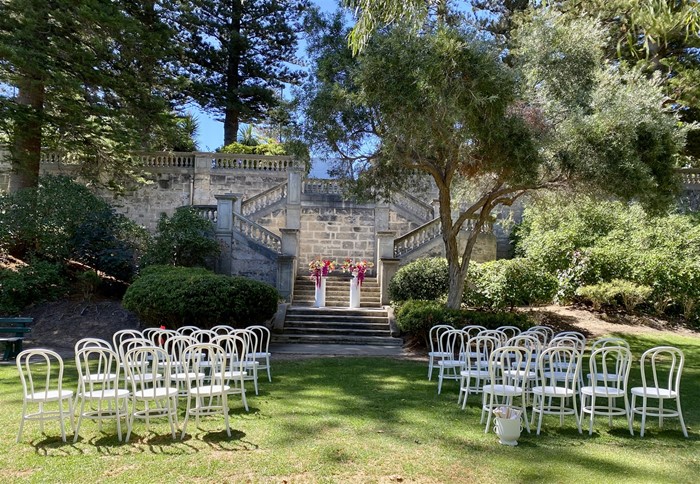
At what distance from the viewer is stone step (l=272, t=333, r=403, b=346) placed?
43.9 feet

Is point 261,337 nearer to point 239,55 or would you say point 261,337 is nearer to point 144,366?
point 144,366

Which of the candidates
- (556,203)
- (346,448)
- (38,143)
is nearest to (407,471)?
(346,448)

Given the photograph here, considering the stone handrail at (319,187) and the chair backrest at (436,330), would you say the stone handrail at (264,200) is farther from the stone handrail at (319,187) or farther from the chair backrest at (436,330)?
the chair backrest at (436,330)

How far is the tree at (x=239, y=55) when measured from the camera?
25.7m

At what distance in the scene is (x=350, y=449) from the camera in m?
5.22

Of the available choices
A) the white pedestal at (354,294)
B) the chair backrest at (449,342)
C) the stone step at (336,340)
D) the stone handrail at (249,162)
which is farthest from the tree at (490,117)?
the stone handrail at (249,162)

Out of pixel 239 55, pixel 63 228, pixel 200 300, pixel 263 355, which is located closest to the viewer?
pixel 263 355

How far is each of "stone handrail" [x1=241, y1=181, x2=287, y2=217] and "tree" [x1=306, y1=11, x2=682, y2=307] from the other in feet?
25.3

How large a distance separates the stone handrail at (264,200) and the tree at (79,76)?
372 centimetres

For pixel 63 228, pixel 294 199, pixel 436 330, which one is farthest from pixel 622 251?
pixel 63 228

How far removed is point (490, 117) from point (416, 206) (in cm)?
1077

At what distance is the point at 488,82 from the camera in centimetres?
1009

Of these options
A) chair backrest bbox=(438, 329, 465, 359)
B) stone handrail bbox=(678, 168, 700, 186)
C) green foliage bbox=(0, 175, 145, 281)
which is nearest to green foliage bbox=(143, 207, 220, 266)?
green foliage bbox=(0, 175, 145, 281)

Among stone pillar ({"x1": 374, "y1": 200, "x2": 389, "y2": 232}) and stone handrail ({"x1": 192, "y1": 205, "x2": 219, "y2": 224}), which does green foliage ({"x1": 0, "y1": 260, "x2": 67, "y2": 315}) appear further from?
stone pillar ({"x1": 374, "y1": 200, "x2": 389, "y2": 232})
